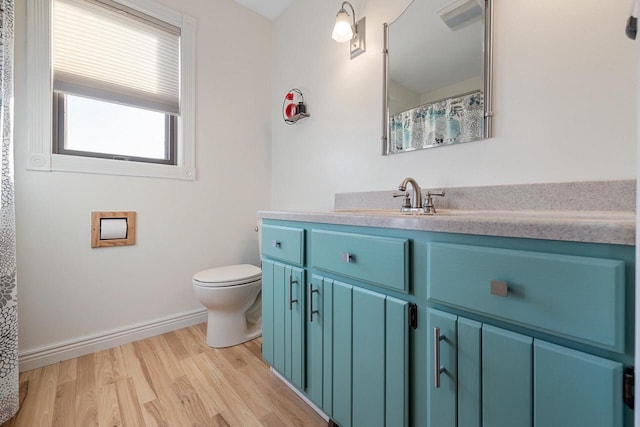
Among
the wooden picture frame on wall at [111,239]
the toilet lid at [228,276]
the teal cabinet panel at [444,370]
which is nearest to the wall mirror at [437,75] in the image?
the teal cabinet panel at [444,370]

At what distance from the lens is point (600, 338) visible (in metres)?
0.46

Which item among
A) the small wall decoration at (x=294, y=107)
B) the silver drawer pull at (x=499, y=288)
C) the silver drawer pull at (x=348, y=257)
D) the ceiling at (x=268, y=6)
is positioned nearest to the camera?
the silver drawer pull at (x=499, y=288)

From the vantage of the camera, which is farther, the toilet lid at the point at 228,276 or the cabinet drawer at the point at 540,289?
the toilet lid at the point at 228,276

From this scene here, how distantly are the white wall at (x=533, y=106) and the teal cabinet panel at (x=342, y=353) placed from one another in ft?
2.33

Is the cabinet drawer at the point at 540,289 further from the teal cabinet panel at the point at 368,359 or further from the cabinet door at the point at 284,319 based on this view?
the cabinet door at the point at 284,319

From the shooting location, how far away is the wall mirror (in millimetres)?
1087

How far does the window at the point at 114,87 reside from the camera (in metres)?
1.47

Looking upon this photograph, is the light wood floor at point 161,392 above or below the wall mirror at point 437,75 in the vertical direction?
below

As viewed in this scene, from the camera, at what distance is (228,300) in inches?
62.5

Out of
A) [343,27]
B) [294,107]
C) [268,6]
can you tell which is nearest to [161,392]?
[294,107]

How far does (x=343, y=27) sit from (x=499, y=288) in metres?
1.54

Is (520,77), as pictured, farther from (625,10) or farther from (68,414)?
(68,414)

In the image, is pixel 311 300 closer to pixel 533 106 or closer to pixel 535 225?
pixel 535 225

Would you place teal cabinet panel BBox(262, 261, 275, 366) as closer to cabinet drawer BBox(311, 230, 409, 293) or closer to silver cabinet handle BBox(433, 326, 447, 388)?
cabinet drawer BBox(311, 230, 409, 293)
